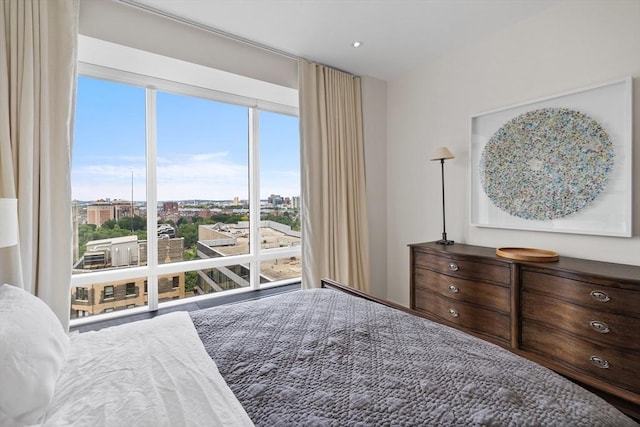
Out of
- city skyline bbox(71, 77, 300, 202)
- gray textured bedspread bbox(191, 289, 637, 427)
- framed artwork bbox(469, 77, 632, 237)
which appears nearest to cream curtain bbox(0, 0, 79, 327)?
city skyline bbox(71, 77, 300, 202)

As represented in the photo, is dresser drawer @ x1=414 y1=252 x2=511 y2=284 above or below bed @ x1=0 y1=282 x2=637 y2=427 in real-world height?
above

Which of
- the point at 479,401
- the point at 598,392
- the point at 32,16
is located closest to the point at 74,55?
the point at 32,16

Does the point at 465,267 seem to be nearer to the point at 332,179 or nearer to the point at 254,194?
the point at 332,179

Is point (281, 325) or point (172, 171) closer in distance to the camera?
point (281, 325)

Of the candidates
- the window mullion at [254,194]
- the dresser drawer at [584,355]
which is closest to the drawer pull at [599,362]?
the dresser drawer at [584,355]

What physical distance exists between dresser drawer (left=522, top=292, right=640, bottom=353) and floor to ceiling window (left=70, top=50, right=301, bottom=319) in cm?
224

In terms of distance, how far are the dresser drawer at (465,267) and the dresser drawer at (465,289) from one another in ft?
0.14

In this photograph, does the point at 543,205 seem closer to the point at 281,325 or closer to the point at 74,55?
the point at 281,325

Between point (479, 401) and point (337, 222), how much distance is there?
2320mm

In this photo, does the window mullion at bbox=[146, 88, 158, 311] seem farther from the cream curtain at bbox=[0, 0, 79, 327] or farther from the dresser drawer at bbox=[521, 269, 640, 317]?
the dresser drawer at bbox=[521, 269, 640, 317]

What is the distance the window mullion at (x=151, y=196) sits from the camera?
8.61 feet

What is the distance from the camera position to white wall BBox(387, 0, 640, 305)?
6.30 feet

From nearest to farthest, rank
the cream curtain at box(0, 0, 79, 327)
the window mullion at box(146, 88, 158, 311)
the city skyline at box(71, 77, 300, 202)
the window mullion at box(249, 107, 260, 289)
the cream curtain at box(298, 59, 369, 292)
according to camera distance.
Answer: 1. the cream curtain at box(0, 0, 79, 327)
2. the city skyline at box(71, 77, 300, 202)
3. the window mullion at box(146, 88, 158, 311)
4. the cream curtain at box(298, 59, 369, 292)
5. the window mullion at box(249, 107, 260, 289)

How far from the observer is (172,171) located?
278cm
